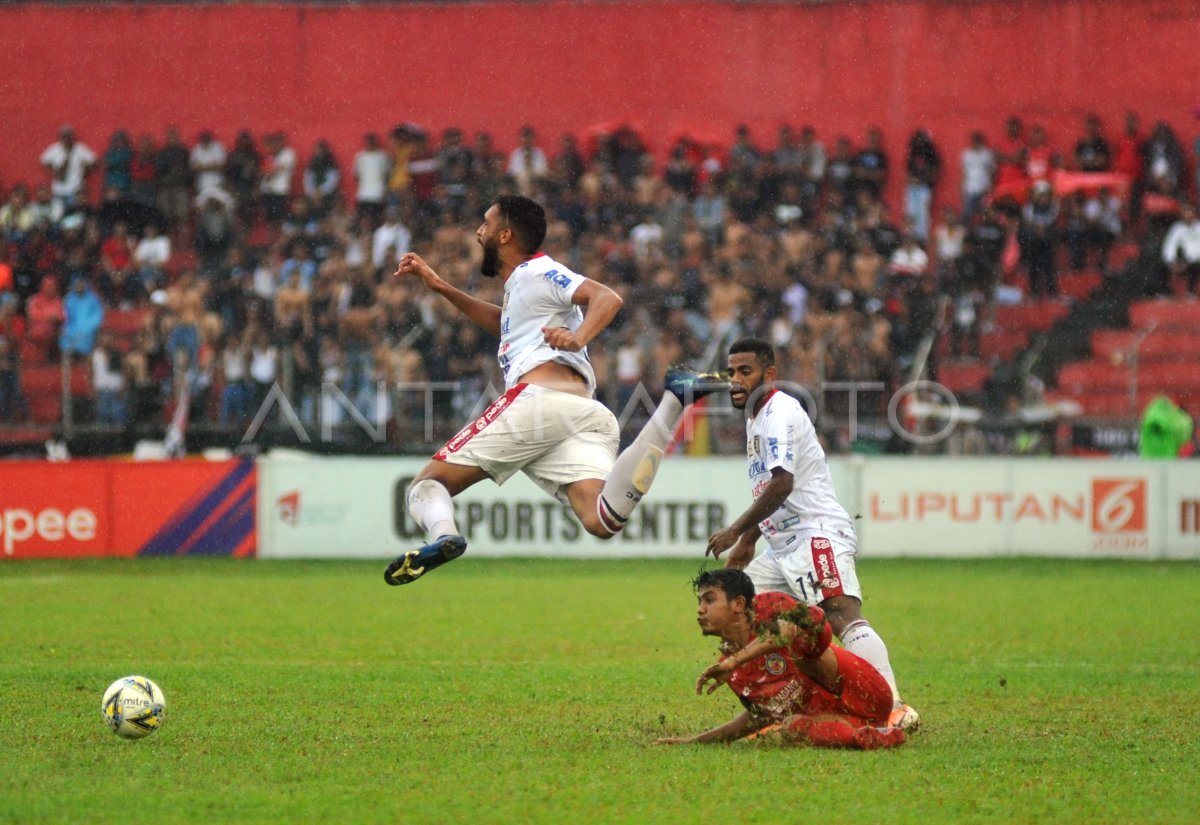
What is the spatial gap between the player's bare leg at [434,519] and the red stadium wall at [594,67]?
67.0 ft

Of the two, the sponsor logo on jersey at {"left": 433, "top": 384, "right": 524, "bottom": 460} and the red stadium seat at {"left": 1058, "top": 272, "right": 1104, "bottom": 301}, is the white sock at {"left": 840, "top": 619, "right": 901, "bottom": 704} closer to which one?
the sponsor logo on jersey at {"left": 433, "top": 384, "right": 524, "bottom": 460}

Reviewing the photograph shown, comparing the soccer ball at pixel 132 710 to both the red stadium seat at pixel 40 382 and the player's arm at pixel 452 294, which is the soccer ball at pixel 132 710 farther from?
the red stadium seat at pixel 40 382

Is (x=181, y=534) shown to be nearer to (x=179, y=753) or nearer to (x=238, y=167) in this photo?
(x=238, y=167)

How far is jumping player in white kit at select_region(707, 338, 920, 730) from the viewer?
322 inches

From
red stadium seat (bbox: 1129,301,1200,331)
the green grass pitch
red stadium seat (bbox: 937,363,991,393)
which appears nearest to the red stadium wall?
red stadium seat (bbox: 1129,301,1200,331)

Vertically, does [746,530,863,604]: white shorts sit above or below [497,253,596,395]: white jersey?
below

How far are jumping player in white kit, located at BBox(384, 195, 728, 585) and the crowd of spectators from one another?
1173 centimetres

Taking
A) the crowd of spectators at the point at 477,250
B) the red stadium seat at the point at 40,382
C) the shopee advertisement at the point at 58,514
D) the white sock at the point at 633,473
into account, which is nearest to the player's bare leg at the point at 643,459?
the white sock at the point at 633,473

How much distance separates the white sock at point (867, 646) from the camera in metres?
8.31

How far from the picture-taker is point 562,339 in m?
7.96

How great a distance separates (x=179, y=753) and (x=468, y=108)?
2235 centimetres

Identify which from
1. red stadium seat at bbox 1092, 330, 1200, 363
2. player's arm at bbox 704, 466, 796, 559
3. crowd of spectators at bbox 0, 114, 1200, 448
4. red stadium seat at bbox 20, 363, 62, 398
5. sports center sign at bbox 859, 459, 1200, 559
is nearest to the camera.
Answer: player's arm at bbox 704, 466, 796, 559

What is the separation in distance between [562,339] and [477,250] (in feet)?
50.1

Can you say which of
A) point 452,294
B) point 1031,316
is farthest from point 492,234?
point 1031,316
